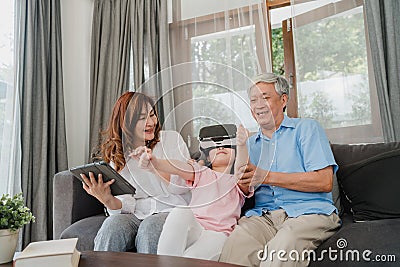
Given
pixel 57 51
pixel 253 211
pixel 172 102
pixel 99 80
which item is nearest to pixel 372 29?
pixel 253 211

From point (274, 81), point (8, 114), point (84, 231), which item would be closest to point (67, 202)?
→ point (84, 231)

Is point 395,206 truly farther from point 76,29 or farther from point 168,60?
point 76,29

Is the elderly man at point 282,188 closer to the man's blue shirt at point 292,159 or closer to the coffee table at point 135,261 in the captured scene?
the man's blue shirt at point 292,159

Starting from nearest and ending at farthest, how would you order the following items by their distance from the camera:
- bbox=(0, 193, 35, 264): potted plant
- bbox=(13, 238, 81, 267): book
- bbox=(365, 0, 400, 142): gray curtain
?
bbox=(13, 238, 81, 267): book, bbox=(0, 193, 35, 264): potted plant, bbox=(365, 0, 400, 142): gray curtain

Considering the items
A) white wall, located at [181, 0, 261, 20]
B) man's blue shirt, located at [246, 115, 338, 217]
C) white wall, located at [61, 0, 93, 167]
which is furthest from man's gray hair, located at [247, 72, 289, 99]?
white wall, located at [61, 0, 93, 167]

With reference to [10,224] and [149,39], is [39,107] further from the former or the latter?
[10,224]

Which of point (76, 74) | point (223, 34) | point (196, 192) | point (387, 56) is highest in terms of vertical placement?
point (223, 34)

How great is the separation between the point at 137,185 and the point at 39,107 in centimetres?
145

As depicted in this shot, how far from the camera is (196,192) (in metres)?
1.31

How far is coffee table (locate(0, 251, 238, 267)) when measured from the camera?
101 centimetres

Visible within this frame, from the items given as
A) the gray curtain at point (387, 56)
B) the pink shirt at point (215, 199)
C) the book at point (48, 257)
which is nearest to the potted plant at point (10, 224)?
the book at point (48, 257)

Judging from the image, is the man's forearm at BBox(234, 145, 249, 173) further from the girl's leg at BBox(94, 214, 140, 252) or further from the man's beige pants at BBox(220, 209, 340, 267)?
the girl's leg at BBox(94, 214, 140, 252)

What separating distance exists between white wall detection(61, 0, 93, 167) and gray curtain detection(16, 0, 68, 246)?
0.17 meters

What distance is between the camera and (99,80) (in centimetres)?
297
